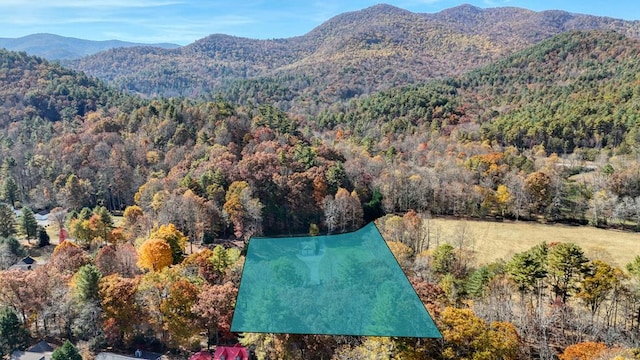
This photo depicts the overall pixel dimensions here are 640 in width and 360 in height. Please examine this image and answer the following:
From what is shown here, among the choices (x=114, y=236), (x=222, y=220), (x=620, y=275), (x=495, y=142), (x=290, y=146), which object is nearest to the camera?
(x=620, y=275)

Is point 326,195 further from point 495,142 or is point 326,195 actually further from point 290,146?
point 495,142

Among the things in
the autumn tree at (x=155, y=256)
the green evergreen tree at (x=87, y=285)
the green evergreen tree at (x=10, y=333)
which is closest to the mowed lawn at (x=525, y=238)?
the autumn tree at (x=155, y=256)

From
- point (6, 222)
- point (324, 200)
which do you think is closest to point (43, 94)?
point (6, 222)

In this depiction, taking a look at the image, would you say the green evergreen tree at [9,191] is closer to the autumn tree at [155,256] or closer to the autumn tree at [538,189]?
the autumn tree at [155,256]

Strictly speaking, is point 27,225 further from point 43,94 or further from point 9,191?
point 43,94

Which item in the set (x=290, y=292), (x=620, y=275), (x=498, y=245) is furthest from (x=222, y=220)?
(x=290, y=292)

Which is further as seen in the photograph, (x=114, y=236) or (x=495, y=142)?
(x=495, y=142)
